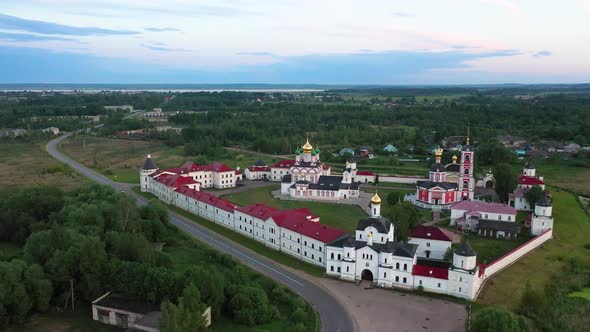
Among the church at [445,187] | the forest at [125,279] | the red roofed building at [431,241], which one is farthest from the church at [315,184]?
the forest at [125,279]

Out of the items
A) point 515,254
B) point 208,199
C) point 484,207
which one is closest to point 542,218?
point 484,207

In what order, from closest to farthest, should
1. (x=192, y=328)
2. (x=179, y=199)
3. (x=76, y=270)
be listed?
1. (x=192, y=328)
2. (x=76, y=270)
3. (x=179, y=199)

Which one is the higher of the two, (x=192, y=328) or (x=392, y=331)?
(x=192, y=328)

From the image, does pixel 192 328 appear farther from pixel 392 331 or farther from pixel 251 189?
pixel 251 189

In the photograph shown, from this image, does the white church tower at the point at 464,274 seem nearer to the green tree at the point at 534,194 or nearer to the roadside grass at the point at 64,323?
the roadside grass at the point at 64,323

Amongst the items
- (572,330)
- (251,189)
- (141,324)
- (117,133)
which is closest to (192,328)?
(141,324)

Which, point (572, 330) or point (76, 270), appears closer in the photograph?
point (572, 330)
